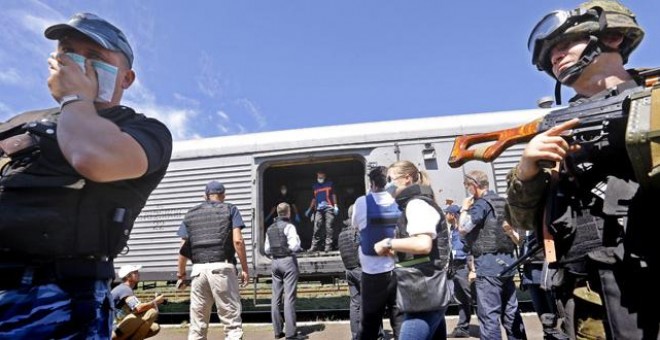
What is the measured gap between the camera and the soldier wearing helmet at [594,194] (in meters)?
1.24

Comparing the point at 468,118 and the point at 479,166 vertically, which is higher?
the point at 468,118

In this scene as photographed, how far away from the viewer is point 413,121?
23.8 ft

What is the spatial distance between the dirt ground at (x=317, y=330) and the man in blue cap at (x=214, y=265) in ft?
3.85

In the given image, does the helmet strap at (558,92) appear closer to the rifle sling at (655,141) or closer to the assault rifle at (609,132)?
the assault rifle at (609,132)

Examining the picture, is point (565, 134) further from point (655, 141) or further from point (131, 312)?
point (131, 312)

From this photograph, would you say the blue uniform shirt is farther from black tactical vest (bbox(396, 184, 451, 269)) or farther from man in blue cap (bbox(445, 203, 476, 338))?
black tactical vest (bbox(396, 184, 451, 269))

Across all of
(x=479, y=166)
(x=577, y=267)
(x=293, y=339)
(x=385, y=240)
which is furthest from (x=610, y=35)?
(x=479, y=166)

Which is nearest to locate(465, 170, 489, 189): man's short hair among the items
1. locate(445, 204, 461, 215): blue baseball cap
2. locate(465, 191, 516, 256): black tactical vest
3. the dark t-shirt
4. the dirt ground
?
locate(465, 191, 516, 256): black tactical vest

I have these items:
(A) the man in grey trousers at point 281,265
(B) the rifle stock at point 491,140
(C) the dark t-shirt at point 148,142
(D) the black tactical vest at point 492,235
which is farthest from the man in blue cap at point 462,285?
(C) the dark t-shirt at point 148,142

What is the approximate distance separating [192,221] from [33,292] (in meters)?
3.88

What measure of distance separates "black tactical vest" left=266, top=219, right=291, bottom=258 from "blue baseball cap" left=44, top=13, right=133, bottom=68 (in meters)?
4.40

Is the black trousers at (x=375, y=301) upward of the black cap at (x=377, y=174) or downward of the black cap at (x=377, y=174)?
downward

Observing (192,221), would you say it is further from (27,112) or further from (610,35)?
(610,35)

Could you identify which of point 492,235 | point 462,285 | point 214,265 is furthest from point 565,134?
point 214,265
